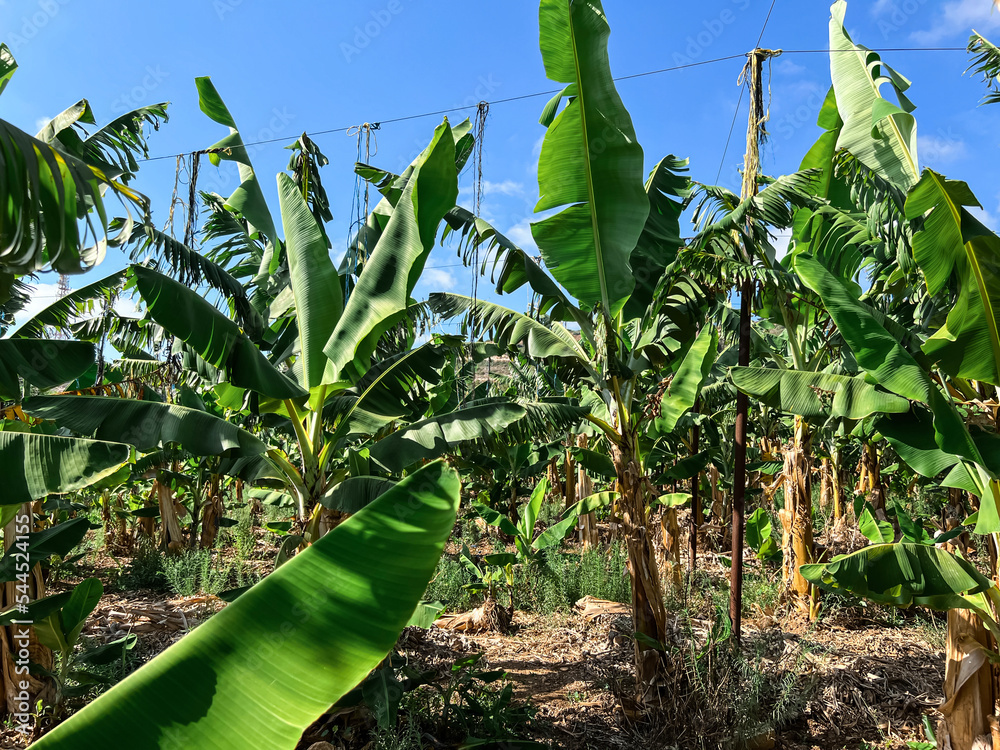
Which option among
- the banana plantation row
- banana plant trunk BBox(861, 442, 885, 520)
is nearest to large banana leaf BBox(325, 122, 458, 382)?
the banana plantation row

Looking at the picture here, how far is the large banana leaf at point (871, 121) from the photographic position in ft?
13.1

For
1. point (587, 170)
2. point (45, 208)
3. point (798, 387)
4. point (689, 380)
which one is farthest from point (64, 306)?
point (798, 387)

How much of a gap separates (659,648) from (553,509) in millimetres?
8924

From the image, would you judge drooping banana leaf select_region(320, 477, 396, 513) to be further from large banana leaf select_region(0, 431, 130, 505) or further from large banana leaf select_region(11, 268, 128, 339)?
large banana leaf select_region(11, 268, 128, 339)

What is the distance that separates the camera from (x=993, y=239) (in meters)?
3.03

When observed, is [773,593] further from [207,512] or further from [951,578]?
[207,512]

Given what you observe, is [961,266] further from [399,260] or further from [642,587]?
[399,260]

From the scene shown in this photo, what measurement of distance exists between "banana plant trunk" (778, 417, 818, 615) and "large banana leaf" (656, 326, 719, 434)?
2592mm

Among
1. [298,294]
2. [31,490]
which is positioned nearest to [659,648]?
[298,294]

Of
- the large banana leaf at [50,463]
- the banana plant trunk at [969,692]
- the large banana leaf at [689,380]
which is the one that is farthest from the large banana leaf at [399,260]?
the banana plant trunk at [969,692]

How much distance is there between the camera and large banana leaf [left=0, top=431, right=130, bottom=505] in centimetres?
291

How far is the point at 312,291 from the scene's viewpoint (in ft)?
12.8

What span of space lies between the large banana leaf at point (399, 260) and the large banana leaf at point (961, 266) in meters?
2.71

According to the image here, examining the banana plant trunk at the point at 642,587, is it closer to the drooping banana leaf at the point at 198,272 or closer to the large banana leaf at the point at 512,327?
the large banana leaf at the point at 512,327
